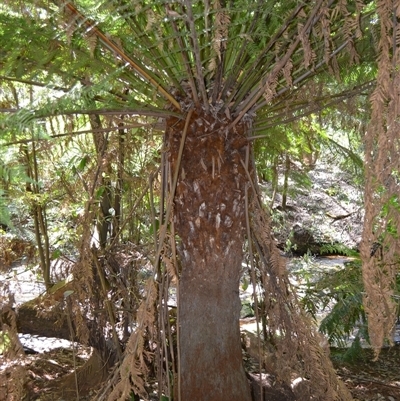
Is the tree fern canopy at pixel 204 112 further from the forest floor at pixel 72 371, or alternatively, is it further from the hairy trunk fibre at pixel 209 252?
the forest floor at pixel 72 371

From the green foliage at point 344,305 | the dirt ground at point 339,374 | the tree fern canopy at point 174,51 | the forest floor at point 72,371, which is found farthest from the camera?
the green foliage at point 344,305

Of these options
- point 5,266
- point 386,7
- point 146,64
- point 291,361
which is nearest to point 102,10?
point 146,64

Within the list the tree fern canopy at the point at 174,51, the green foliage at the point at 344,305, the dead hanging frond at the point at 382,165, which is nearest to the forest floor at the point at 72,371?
the green foliage at the point at 344,305

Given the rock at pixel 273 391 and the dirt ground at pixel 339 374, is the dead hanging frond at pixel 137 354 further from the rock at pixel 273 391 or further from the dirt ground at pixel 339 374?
the rock at pixel 273 391

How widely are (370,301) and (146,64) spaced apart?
137cm

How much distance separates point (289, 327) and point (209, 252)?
610 mm

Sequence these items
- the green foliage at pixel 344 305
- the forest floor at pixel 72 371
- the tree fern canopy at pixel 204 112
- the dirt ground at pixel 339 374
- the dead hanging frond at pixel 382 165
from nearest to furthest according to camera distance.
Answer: the dead hanging frond at pixel 382 165
the tree fern canopy at pixel 204 112
the forest floor at pixel 72 371
the dirt ground at pixel 339 374
the green foliage at pixel 344 305

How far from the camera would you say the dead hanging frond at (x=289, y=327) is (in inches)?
99.2

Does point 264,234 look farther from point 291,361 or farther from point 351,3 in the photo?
point 351,3

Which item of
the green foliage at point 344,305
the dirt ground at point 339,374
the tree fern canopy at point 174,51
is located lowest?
the dirt ground at point 339,374

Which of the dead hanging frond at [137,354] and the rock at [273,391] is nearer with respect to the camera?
the dead hanging frond at [137,354]

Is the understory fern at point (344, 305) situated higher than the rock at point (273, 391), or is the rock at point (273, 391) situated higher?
the understory fern at point (344, 305)

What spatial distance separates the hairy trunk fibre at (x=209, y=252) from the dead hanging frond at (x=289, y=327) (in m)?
0.19

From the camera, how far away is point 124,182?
351 cm
